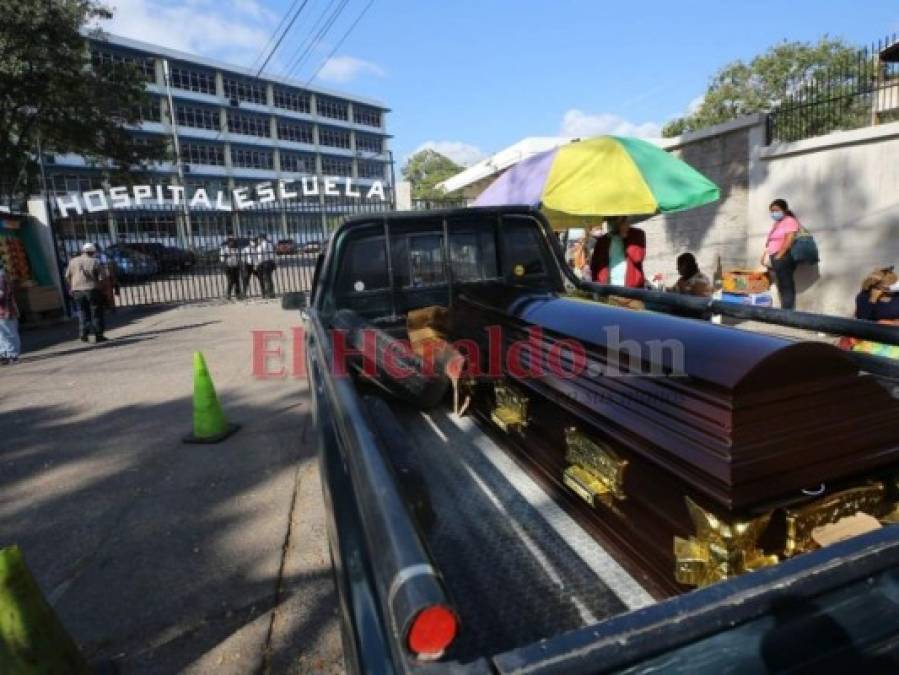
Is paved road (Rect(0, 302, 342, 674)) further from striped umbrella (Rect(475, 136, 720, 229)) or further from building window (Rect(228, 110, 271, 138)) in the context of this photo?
building window (Rect(228, 110, 271, 138))

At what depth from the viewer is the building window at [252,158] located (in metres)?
60.7

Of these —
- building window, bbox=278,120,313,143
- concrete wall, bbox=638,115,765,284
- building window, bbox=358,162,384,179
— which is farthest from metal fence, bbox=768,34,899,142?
building window, bbox=358,162,384,179

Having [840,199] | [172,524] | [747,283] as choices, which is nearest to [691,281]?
[747,283]

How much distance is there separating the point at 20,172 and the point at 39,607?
25.1 metres

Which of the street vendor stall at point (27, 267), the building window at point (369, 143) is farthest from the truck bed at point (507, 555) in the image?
the building window at point (369, 143)

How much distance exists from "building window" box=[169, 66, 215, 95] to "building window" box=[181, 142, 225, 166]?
18.7ft

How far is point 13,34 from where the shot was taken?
689 inches

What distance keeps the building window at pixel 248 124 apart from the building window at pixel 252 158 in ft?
6.29

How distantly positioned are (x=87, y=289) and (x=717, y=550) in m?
11.3

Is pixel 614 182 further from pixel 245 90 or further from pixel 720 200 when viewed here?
pixel 245 90

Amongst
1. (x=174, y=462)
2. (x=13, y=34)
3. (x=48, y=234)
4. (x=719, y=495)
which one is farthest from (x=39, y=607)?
(x=13, y=34)

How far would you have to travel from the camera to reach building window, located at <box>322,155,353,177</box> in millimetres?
72188

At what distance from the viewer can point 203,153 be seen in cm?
5709

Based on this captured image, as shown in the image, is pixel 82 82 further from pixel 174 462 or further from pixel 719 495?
pixel 719 495
